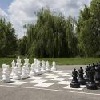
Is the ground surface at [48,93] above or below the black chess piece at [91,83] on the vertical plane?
below

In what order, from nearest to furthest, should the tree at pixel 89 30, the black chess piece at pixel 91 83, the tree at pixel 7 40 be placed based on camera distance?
the black chess piece at pixel 91 83 → the tree at pixel 89 30 → the tree at pixel 7 40

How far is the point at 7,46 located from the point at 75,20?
12.8m

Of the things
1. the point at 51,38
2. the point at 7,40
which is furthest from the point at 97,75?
the point at 7,40

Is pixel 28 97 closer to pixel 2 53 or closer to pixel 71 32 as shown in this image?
pixel 71 32

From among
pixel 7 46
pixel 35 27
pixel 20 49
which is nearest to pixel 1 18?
pixel 7 46

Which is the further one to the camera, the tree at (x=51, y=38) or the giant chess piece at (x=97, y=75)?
the tree at (x=51, y=38)

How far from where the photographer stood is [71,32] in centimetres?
2939

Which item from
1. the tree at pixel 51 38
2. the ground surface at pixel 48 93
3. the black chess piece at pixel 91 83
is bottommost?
the ground surface at pixel 48 93

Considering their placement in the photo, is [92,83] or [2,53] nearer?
[92,83]

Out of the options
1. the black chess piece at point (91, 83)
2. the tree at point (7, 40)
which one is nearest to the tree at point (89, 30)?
the tree at point (7, 40)

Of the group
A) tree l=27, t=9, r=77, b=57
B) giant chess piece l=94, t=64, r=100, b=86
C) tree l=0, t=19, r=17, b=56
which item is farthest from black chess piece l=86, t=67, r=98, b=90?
tree l=0, t=19, r=17, b=56

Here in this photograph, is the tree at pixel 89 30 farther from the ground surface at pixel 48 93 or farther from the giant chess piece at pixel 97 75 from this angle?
the ground surface at pixel 48 93

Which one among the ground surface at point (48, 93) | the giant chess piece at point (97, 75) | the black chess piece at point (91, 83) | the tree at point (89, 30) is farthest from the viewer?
the tree at point (89, 30)

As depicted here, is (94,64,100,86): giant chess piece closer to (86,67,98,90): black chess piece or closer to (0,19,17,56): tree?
(86,67,98,90): black chess piece
